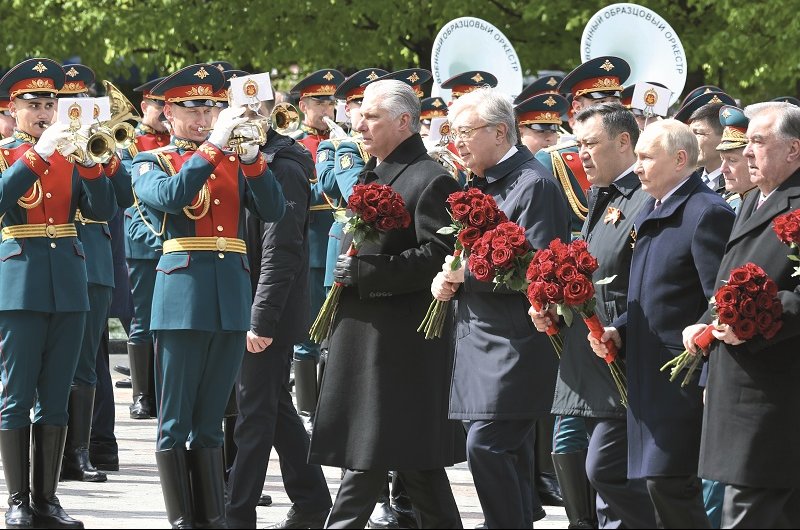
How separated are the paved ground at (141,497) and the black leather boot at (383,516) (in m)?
0.39

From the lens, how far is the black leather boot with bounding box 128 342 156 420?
12859 millimetres

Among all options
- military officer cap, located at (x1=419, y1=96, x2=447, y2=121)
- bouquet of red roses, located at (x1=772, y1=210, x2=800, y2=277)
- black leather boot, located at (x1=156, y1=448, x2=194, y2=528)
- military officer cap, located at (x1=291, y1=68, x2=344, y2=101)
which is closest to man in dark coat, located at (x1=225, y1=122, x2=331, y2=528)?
black leather boot, located at (x1=156, y1=448, x2=194, y2=528)

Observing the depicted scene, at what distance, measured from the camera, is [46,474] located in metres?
8.76

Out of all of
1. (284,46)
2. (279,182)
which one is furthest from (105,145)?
(284,46)

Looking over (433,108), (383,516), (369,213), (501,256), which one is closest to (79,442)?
(383,516)

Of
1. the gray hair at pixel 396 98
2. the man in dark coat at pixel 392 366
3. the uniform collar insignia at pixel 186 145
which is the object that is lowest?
the man in dark coat at pixel 392 366

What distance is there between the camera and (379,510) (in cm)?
902

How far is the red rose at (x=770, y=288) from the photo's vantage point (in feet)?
21.0

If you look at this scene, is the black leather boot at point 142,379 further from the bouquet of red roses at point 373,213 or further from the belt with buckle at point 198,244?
the bouquet of red roses at point 373,213

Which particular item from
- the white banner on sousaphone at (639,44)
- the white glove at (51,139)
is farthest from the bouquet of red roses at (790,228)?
the white banner on sousaphone at (639,44)

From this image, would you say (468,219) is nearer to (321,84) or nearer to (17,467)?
(17,467)

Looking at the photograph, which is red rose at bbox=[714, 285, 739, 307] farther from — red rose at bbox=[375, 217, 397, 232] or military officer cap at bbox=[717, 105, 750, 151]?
military officer cap at bbox=[717, 105, 750, 151]

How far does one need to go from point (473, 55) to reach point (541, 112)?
3.18m

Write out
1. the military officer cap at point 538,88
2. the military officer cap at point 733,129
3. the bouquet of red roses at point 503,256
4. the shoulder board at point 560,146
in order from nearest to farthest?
1. the bouquet of red roses at point 503,256
2. the military officer cap at point 733,129
3. the shoulder board at point 560,146
4. the military officer cap at point 538,88
